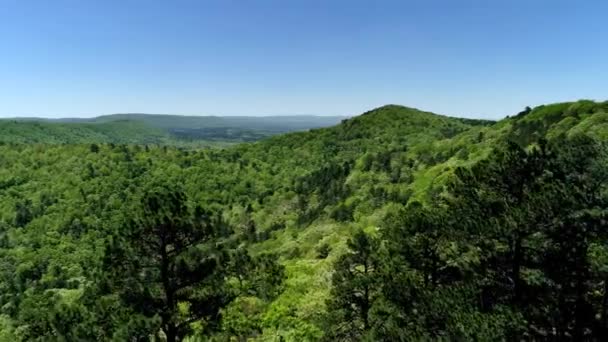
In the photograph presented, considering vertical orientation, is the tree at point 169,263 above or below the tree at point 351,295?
above

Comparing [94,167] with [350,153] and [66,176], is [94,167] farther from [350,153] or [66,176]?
[350,153]

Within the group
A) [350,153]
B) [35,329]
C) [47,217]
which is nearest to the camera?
[35,329]

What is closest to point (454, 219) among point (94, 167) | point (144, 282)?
point (144, 282)

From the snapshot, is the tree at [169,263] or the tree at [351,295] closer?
the tree at [169,263]

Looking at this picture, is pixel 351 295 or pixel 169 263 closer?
pixel 169 263

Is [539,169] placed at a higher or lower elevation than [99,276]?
higher

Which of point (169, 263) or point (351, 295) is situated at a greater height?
point (169, 263)

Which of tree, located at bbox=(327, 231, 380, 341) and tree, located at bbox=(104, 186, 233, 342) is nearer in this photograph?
tree, located at bbox=(104, 186, 233, 342)

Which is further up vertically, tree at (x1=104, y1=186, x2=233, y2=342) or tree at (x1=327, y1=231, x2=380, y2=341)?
tree at (x1=104, y1=186, x2=233, y2=342)
